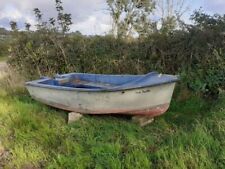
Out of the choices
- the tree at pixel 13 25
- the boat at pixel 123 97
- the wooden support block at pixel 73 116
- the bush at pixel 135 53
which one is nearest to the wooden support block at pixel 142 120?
the boat at pixel 123 97

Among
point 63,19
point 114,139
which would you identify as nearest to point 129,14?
point 63,19

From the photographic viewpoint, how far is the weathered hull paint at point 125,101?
7035mm

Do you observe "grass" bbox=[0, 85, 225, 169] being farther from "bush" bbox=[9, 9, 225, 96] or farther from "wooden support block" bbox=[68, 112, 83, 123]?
A: "bush" bbox=[9, 9, 225, 96]

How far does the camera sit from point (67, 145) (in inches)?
243

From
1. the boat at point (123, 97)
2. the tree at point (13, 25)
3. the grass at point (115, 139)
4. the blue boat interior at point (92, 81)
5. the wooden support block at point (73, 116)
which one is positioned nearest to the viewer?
the grass at point (115, 139)

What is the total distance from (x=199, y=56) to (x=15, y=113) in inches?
177

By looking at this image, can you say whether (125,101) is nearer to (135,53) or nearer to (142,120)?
(142,120)

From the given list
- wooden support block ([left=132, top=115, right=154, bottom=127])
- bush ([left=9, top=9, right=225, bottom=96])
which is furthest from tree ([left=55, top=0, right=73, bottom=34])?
wooden support block ([left=132, top=115, right=154, bottom=127])

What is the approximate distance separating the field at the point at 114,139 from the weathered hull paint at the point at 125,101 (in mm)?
250

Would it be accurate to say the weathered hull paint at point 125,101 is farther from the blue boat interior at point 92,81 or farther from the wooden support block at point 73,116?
the blue boat interior at point 92,81

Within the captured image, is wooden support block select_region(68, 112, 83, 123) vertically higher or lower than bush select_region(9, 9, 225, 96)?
lower

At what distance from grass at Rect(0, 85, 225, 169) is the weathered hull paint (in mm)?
246

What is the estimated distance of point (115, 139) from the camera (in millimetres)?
6355

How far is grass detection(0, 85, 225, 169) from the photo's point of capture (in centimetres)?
521
